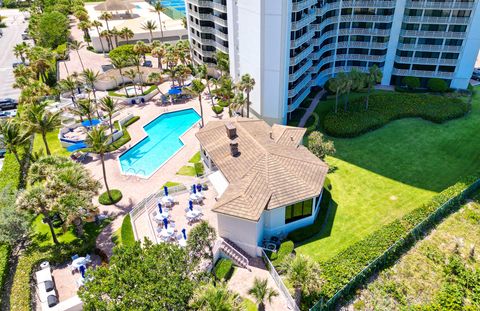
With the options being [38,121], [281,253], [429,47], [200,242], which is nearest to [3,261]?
[38,121]

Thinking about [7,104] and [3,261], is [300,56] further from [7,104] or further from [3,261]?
[7,104]

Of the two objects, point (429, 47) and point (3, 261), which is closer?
point (3, 261)

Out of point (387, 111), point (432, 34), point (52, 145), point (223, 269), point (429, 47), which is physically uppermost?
point (432, 34)

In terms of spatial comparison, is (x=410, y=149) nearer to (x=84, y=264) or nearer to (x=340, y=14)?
(x=340, y=14)

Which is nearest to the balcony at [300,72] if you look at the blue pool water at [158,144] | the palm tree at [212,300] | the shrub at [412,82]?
the blue pool water at [158,144]

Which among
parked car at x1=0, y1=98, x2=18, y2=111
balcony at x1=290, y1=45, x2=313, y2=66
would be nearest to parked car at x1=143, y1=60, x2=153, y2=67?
parked car at x1=0, y1=98, x2=18, y2=111

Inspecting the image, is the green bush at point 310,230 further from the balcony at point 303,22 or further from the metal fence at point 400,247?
the balcony at point 303,22

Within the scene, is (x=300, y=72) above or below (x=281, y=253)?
above

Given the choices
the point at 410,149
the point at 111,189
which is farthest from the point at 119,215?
the point at 410,149
